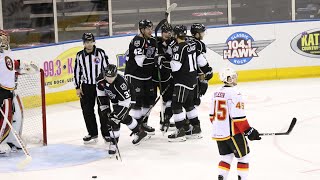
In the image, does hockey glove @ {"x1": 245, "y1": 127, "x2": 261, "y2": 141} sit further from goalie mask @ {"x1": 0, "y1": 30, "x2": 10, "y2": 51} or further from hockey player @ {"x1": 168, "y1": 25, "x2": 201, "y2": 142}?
goalie mask @ {"x1": 0, "y1": 30, "x2": 10, "y2": 51}

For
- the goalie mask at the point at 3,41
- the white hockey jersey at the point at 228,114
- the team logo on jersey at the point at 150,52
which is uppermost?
the goalie mask at the point at 3,41

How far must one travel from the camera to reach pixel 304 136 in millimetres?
7281

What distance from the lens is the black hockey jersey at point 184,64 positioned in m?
6.89

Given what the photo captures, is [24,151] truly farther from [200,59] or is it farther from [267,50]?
[267,50]

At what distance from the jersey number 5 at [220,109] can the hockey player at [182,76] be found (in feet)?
6.15

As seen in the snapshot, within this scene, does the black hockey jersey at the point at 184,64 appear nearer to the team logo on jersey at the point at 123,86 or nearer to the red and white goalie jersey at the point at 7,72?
the team logo on jersey at the point at 123,86

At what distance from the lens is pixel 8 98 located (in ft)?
22.0

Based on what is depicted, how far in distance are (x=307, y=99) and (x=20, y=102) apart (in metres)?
4.17

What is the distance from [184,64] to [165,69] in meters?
0.46

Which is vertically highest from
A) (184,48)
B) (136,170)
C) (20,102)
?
(184,48)

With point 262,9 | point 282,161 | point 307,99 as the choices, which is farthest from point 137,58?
point 262,9

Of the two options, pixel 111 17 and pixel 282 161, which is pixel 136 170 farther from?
pixel 111 17

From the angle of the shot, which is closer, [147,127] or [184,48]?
[184,48]

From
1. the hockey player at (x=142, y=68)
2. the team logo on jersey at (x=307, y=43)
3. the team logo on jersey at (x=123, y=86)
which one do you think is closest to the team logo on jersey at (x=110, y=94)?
the team logo on jersey at (x=123, y=86)
